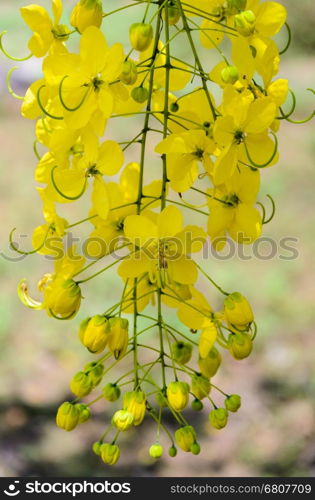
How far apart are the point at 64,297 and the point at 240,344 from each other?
213 millimetres

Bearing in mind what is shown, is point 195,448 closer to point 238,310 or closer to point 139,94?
point 238,310

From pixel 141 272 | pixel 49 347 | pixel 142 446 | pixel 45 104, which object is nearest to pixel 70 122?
pixel 45 104

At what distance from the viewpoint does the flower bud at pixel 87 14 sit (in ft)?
2.68

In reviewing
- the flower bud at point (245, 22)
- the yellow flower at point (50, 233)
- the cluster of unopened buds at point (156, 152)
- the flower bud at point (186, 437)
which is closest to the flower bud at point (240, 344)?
the cluster of unopened buds at point (156, 152)

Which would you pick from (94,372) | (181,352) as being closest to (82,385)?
(94,372)

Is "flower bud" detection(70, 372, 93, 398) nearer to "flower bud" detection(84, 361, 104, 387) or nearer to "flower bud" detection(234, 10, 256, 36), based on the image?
"flower bud" detection(84, 361, 104, 387)

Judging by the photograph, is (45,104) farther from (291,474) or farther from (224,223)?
(291,474)

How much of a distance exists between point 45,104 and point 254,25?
0.24m

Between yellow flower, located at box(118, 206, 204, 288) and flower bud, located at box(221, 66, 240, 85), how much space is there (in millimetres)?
159

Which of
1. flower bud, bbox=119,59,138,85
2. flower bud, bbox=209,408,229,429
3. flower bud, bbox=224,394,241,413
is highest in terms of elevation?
flower bud, bbox=119,59,138,85

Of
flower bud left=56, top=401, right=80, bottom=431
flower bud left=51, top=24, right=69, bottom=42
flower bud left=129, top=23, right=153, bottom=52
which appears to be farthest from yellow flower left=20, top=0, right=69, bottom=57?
flower bud left=56, top=401, right=80, bottom=431

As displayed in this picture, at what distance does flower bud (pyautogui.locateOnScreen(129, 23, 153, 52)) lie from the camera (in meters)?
0.81

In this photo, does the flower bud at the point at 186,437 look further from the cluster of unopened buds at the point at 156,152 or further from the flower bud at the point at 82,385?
the flower bud at the point at 82,385

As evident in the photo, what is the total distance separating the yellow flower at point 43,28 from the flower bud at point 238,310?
35 cm
